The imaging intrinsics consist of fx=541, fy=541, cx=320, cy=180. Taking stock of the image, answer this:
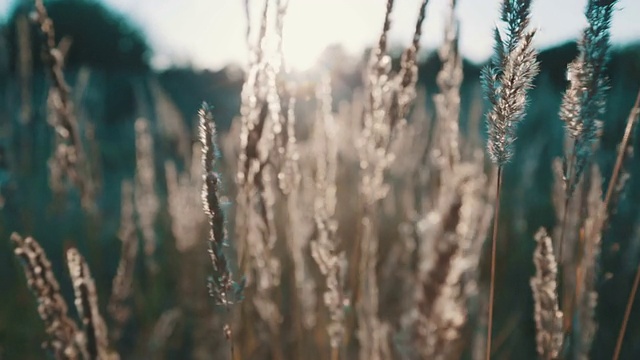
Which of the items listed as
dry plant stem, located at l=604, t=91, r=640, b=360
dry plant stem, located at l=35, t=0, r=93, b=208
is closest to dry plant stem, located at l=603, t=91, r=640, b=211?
dry plant stem, located at l=604, t=91, r=640, b=360

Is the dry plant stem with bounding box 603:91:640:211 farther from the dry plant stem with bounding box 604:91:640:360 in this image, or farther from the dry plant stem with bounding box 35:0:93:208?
the dry plant stem with bounding box 35:0:93:208

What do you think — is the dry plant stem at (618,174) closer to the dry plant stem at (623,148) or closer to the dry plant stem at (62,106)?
the dry plant stem at (623,148)

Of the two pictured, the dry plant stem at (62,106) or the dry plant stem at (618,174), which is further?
the dry plant stem at (62,106)

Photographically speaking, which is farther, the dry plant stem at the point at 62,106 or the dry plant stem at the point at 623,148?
the dry plant stem at the point at 62,106

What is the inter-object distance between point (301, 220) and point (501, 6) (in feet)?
3.50

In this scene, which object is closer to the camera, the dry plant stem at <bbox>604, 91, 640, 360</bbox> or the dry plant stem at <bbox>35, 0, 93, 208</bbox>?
the dry plant stem at <bbox>604, 91, 640, 360</bbox>

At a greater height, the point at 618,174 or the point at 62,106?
the point at 62,106

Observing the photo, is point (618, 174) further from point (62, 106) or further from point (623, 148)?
point (62, 106)

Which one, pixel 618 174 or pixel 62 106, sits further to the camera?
pixel 62 106

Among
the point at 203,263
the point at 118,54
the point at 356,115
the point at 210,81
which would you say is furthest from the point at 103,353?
the point at 118,54

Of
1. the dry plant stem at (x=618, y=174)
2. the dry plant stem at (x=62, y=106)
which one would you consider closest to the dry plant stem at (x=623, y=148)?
the dry plant stem at (x=618, y=174)

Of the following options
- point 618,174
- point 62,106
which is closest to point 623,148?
point 618,174

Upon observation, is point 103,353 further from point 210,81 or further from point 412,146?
point 210,81

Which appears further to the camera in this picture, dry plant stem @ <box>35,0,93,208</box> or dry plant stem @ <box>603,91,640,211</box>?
dry plant stem @ <box>35,0,93,208</box>
